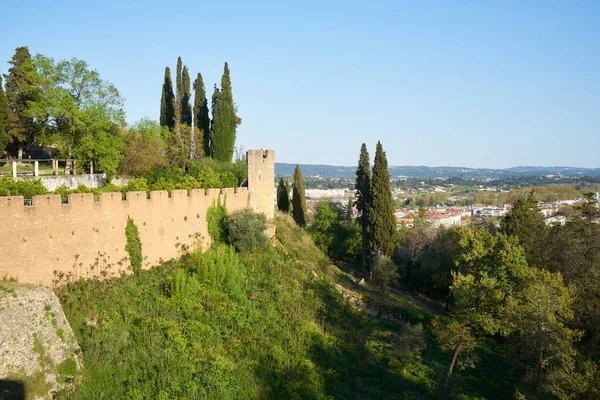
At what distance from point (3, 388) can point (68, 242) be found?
14.7 ft

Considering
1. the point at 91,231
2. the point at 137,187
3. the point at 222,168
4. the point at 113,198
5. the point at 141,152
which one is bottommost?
the point at 91,231

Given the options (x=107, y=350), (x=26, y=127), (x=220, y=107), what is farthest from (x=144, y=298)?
(x=220, y=107)

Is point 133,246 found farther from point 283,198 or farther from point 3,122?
point 283,198

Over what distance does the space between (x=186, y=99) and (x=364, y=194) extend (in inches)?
560

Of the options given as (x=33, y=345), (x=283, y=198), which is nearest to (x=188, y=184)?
(x=33, y=345)

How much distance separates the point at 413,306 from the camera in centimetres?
2366

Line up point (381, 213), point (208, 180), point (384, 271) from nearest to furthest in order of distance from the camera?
1. point (208, 180)
2. point (384, 271)
3. point (381, 213)

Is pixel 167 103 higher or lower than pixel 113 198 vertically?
higher

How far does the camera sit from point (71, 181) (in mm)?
18234

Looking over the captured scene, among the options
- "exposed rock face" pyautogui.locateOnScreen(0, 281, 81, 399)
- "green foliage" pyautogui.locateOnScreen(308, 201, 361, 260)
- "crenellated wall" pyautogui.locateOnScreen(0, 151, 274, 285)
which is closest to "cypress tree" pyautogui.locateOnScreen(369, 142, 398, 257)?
"green foliage" pyautogui.locateOnScreen(308, 201, 361, 260)

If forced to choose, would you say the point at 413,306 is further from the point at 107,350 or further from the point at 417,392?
the point at 107,350

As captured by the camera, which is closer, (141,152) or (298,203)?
(141,152)

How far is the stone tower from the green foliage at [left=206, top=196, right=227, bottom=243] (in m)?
2.14

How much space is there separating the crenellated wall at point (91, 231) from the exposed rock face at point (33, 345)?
914 mm
